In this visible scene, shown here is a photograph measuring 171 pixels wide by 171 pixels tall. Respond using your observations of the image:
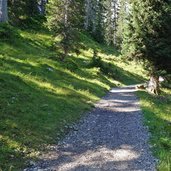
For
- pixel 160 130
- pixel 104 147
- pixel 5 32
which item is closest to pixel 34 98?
pixel 160 130

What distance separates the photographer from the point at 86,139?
1459 cm

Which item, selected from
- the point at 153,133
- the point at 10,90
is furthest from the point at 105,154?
the point at 10,90

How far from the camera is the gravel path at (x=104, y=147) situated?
11352mm

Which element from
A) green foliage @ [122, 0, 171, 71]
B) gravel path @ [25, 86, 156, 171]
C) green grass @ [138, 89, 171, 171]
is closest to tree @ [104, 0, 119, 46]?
green foliage @ [122, 0, 171, 71]

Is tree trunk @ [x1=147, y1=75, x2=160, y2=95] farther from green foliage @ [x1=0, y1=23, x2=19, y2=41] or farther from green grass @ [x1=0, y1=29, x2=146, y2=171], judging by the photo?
green foliage @ [x1=0, y1=23, x2=19, y2=41]

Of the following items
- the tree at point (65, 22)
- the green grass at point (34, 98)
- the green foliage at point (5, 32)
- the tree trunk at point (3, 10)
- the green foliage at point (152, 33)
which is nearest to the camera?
the green grass at point (34, 98)

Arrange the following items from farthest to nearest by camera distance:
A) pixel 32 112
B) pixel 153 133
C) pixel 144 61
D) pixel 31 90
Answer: pixel 144 61 → pixel 31 90 → pixel 32 112 → pixel 153 133

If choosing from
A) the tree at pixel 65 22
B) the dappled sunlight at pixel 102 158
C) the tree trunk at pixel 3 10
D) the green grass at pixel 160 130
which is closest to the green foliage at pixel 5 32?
the tree trunk at pixel 3 10

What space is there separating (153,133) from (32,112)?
554 centimetres

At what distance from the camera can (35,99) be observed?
19.4m

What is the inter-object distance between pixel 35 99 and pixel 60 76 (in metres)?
9.06

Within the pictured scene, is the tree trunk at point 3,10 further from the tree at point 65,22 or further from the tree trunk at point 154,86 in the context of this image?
the tree trunk at point 154,86

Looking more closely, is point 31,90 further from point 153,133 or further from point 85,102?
point 153,133

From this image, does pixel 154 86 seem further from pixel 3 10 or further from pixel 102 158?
pixel 102 158
